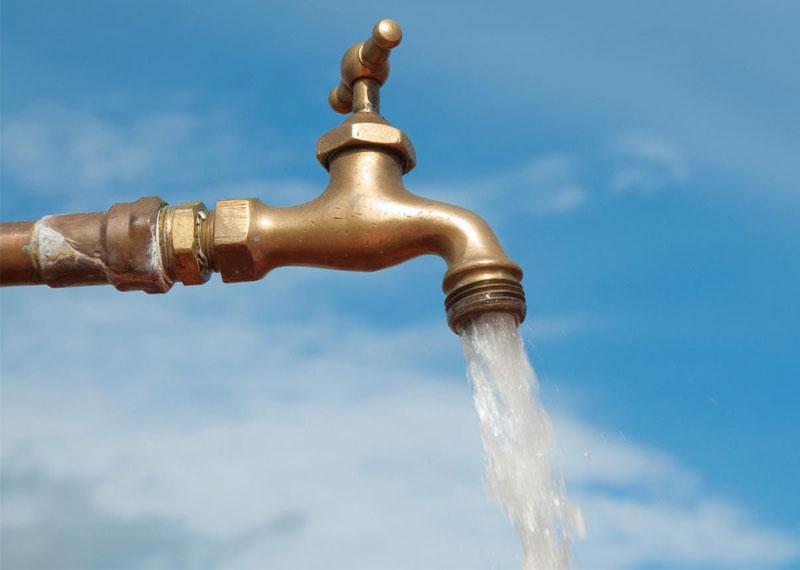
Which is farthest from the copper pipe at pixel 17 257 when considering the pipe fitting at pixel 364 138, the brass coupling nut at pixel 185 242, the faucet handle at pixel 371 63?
the faucet handle at pixel 371 63

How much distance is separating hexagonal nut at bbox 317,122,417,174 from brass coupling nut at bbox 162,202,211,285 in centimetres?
26

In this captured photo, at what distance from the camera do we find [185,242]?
1.98 metres

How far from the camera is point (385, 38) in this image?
A: 6.75 ft

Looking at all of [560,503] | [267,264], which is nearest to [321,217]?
[267,264]

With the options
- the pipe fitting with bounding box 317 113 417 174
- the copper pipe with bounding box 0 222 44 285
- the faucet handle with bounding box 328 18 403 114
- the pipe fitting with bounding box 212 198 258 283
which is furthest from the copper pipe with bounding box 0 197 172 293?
the faucet handle with bounding box 328 18 403 114

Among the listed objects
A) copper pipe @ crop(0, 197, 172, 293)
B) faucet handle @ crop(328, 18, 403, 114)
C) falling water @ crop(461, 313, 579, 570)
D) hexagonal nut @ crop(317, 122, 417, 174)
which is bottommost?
falling water @ crop(461, 313, 579, 570)

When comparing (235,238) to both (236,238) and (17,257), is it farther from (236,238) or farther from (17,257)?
(17,257)

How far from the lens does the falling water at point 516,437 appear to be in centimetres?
179

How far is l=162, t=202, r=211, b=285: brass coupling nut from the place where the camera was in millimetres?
1982

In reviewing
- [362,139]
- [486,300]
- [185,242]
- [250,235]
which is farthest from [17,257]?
[486,300]

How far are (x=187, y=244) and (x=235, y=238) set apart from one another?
0.27ft

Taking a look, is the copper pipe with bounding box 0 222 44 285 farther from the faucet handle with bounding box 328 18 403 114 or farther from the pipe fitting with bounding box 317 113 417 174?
the faucet handle with bounding box 328 18 403 114

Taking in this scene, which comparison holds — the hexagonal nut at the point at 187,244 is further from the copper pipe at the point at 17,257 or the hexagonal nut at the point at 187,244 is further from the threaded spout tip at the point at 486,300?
the threaded spout tip at the point at 486,300

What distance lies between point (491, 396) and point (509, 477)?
0.44ft
